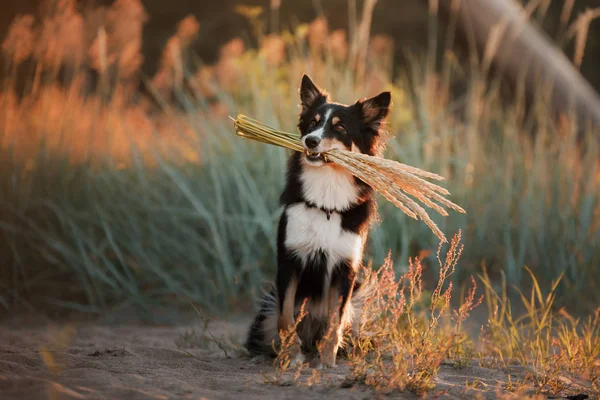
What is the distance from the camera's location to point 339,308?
12.6 ft

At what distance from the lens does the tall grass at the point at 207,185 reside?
6.18 m

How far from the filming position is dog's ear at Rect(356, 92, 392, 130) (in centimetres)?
405

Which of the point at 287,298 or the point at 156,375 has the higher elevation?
the point at 287,298

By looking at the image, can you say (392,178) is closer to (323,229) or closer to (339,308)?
(323,229)

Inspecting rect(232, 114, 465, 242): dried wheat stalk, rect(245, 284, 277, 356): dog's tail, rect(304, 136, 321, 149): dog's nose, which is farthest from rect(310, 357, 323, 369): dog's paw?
rect(304, 136, 321, 149): dog's nose

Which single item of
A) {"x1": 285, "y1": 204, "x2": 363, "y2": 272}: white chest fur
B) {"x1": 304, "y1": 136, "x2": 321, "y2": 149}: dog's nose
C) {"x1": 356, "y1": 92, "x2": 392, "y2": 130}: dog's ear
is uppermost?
{"x1": 356, "y1": 92, "x2": 392, "y2": 130}: dog's ear

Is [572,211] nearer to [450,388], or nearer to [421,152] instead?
[421,152]

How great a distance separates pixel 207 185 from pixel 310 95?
2557mm

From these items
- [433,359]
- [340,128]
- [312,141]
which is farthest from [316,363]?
[340,128]

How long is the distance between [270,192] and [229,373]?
301cm

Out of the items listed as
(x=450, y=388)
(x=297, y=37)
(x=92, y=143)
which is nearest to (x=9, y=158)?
(x=92, y=143)

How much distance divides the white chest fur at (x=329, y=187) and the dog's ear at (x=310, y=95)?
A: 1.71 ft

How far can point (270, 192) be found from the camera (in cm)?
643

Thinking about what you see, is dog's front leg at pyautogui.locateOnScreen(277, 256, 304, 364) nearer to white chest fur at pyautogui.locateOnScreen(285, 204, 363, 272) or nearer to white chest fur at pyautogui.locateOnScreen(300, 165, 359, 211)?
white chest fur at pyautogui.locateOnScreen(285, 204, 363, 272)
